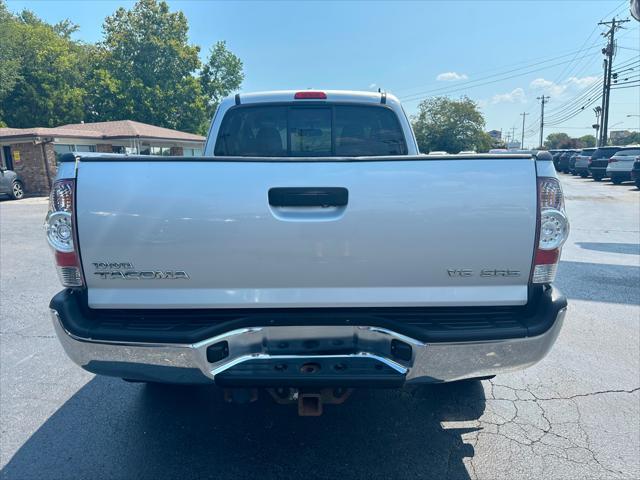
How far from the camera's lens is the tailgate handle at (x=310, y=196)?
2.27m

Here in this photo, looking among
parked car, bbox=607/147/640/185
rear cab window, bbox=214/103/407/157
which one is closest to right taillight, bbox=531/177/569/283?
rear cab window, bbox=214/103/407/157

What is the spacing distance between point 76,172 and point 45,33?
4486 cm

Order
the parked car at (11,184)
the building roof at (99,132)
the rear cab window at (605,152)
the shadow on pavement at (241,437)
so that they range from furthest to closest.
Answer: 1. the rear cab window at (605,152)
2. the building roof at (99,132)
3. the parked car at (11,184)
4. the shadow on pavement at (241,437)

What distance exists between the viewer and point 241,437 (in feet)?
10.2

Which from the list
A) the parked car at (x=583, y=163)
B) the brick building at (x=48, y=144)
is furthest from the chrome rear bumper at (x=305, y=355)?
the parked car at (x=583, y=163)

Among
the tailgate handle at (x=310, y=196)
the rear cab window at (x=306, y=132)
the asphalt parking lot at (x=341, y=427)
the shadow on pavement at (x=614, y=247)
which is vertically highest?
the rear cab window at (x=306, y=132)

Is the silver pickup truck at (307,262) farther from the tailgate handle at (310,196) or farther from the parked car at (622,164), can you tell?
the parked car at (622,164)

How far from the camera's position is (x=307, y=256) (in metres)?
2.29

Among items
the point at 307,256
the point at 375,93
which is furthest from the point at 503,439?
the point at 375,93

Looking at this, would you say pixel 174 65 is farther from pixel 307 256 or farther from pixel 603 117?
pixel 307 256

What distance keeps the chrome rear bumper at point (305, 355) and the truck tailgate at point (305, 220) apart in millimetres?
270

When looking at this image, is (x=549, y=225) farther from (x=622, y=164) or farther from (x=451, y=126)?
(x=451, y=126)

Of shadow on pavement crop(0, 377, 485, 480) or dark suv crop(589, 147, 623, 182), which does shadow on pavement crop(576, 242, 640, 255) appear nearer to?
shadow on pavement crop(0, 377, 485, 480)

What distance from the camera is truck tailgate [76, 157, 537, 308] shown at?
7.38ft
